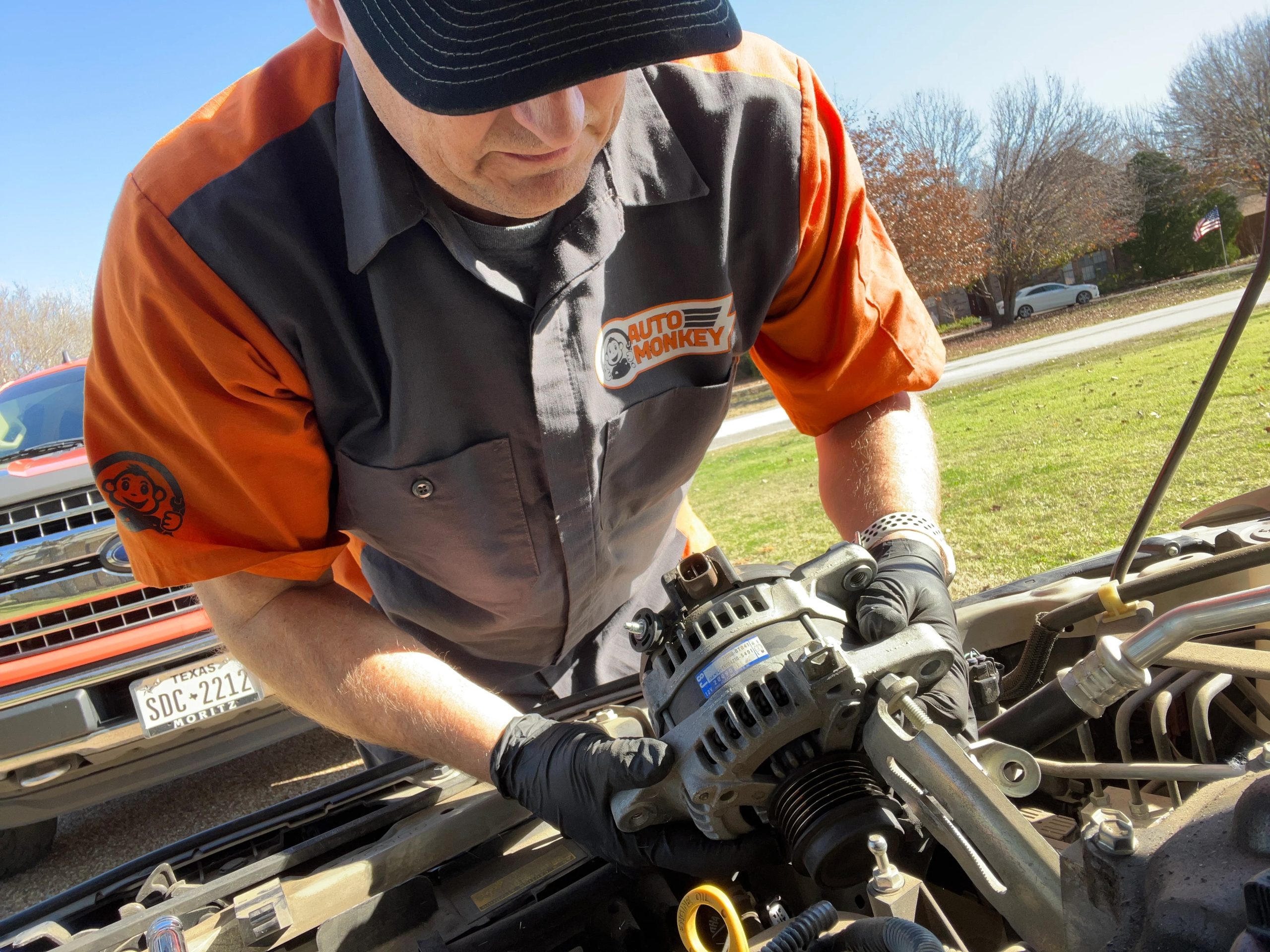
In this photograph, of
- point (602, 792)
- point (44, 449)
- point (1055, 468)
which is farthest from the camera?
point (1055, 468)

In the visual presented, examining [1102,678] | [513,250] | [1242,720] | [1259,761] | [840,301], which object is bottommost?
[1242,720]

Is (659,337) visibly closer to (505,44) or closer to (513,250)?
(513,250)

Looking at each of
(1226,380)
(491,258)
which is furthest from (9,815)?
(1226,380)

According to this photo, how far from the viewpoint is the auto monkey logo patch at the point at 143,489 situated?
1.49 metres

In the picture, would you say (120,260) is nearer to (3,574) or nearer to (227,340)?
(227,340)

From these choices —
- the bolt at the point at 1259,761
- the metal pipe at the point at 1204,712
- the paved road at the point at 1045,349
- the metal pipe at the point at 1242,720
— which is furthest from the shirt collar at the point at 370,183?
the paved road at the point at 1045,349

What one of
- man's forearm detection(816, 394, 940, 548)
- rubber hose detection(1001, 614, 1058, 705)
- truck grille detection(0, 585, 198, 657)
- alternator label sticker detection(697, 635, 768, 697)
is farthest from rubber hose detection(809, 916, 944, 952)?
truck grille detection(0, 585, 198, 657)

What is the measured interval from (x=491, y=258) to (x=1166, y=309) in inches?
759

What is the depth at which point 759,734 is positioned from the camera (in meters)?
1.03

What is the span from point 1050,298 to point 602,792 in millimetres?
29807

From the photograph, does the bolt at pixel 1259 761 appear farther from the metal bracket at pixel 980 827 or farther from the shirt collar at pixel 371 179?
the shirt collar at pixel 371 179

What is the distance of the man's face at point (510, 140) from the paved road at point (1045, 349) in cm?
1088

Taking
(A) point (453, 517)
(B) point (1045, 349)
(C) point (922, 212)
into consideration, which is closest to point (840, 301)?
(A) point (453, 517)

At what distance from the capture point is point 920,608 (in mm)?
1355
